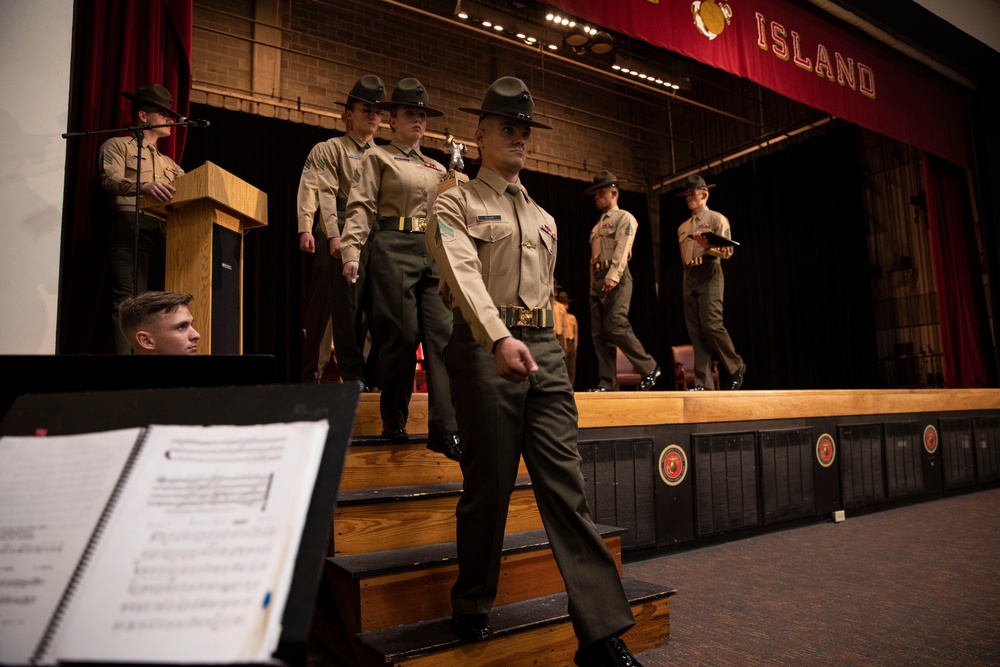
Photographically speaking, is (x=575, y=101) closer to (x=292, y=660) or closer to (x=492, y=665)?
(x=492, y=665)

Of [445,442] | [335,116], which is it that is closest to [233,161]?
[335,116]

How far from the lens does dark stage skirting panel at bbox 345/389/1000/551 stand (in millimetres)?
3441

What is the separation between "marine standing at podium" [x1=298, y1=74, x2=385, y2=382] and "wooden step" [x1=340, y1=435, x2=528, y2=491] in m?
0.70

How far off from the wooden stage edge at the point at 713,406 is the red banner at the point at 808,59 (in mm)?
2494

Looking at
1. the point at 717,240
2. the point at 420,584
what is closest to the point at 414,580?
the point at 420,584

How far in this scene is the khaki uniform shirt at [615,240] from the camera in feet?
16.8

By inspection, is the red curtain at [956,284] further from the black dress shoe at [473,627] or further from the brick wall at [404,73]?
the black dress shoe at [473,627]

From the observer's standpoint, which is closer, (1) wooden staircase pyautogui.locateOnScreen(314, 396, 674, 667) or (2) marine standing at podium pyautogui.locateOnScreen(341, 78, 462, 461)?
(1) wooden staircase pyautogui.locateOnScreen(314, 396, 674, 667)

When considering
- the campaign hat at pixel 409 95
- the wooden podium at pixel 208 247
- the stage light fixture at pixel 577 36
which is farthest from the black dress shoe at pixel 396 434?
the stage light fixture at pixel 577 36

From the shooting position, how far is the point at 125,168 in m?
3.30

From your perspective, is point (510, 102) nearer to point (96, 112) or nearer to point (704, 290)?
point (96, 112)

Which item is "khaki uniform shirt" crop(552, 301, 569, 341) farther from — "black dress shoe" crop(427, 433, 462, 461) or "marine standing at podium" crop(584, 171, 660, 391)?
"black dress shoe" crop(427, 433, 462, 461)

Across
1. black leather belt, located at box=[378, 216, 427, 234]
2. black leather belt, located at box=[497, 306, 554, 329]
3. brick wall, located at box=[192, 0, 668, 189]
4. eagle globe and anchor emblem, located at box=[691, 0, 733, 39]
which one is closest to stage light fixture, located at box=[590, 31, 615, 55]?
brick wall, located at box=[192, 0, 668, 189]

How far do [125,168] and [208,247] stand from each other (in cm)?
92
